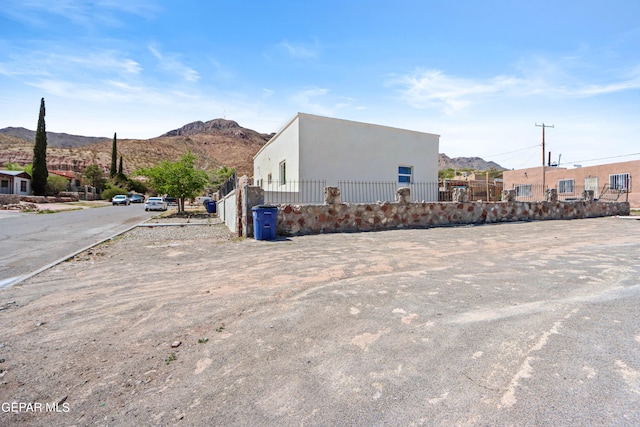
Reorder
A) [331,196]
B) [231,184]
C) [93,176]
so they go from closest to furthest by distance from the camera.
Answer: [331,196]
[231,184]
[93,176]

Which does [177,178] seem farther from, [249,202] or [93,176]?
[93,176]

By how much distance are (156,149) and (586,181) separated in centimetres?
9376

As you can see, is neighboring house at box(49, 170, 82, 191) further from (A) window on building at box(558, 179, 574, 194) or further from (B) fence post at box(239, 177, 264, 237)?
(A) window on building at box(558, 179, 574, 194)

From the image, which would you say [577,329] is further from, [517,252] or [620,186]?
[620,186]

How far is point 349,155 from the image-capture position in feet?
57.2

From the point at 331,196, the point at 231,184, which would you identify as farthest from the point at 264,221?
the point at 231,184

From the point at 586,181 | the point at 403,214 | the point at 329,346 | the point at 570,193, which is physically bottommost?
the point at 329,346

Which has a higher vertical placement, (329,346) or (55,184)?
(55,184)

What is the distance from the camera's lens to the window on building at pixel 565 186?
31.6m

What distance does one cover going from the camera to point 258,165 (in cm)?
2606

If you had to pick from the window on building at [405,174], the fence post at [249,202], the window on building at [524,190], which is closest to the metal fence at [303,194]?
the fence post at [249,202]

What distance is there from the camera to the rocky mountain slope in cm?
7406

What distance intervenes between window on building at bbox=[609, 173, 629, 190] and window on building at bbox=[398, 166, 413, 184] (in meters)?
20.2

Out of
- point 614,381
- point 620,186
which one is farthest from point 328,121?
point 620,186
